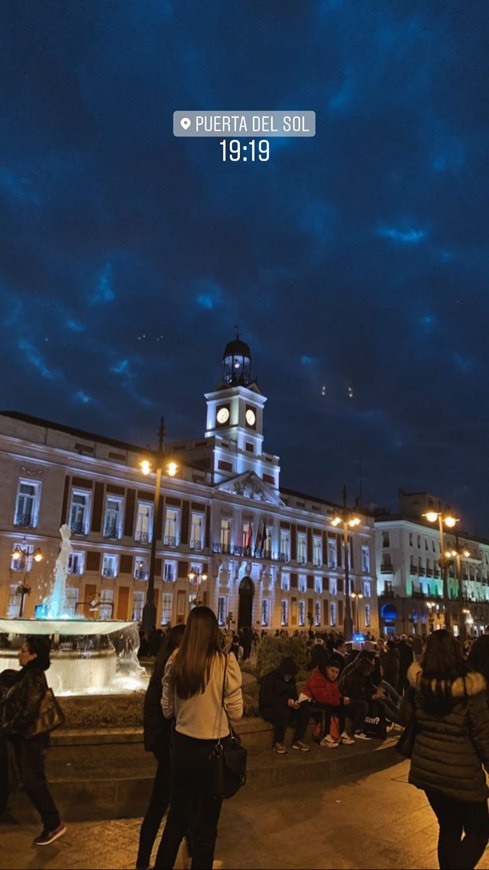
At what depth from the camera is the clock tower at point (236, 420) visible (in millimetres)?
48719

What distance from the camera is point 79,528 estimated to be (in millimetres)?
36719

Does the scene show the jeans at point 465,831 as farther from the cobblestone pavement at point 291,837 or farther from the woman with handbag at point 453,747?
the cobblestone pavement at point 291,837

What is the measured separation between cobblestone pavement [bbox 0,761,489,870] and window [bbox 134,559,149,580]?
1325 inches

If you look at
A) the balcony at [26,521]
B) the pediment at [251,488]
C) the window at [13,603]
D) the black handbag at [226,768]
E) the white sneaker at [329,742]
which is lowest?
the white sneaker at [329,742]

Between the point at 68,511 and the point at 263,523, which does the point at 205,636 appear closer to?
the point at 68,511

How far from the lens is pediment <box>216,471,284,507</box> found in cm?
4709

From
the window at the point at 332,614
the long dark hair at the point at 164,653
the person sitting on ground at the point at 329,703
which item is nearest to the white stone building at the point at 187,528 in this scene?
the window at the point at 332,614

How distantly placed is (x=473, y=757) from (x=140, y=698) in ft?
14.8

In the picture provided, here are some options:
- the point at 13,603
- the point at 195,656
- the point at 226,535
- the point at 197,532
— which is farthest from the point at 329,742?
the point at 226,535

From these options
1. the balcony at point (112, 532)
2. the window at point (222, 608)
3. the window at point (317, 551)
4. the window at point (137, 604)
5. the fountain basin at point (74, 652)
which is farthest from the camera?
the window at point (317, 551)

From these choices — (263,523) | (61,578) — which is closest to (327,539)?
(263,523)

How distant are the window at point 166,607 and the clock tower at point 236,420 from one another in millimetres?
10539

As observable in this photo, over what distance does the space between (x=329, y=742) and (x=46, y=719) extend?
4.45 meters

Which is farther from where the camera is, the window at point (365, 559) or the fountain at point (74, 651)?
the window at point (365, 559)
